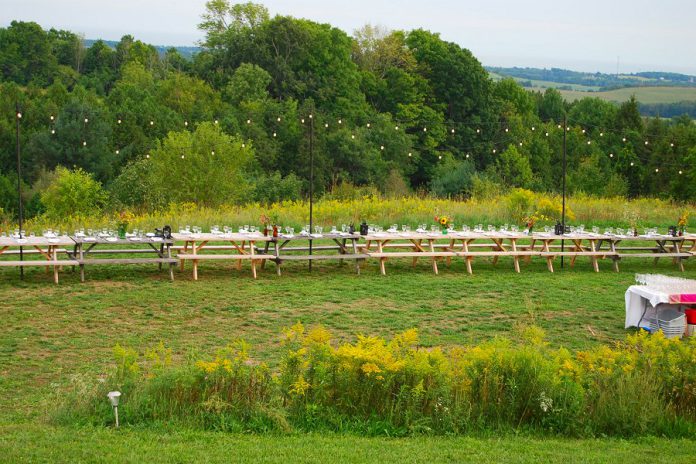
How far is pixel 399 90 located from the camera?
4962 cm

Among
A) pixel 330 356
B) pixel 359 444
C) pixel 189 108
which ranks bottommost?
pixel 359 444

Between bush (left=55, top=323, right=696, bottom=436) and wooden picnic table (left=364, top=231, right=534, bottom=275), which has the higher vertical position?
wooden picnic table (left=364, top=231, right=534, bottom=275)

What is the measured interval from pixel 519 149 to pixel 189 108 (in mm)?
17337

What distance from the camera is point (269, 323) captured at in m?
11.2

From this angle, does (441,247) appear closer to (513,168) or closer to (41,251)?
(41,251)

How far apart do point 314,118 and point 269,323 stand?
32740 millimetres

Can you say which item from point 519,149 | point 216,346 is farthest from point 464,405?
point 519,149

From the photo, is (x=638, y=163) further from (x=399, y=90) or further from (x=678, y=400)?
(x=678, y=400)

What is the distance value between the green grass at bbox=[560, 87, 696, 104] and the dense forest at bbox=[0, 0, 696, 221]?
705 centimetres

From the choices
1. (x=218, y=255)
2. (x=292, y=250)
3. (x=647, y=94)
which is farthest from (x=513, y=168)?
(x=218, y=255)

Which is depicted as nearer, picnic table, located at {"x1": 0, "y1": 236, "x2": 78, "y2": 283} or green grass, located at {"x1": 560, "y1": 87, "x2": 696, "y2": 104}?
picnic table, located at {"x1": 0, "y1": 236, "x2": 78, "y2": 283}

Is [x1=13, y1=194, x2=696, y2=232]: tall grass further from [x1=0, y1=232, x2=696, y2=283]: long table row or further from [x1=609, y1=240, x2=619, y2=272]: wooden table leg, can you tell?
[x1=609, y1=240, x2=619, y2=272]: wooden table leg

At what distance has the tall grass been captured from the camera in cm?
1806

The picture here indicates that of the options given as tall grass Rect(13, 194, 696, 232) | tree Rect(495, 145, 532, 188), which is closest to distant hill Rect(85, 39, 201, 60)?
tree Rect(495, 145, 532, 188)
